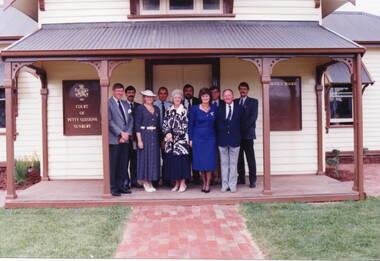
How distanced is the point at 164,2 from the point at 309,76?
12.9ft

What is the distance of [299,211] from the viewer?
6.53 meters

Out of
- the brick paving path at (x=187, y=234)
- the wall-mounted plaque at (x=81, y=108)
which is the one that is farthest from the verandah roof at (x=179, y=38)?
the brick paving path at (x=187, y=234)

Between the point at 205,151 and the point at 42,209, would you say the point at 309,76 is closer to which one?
the point at 205,151

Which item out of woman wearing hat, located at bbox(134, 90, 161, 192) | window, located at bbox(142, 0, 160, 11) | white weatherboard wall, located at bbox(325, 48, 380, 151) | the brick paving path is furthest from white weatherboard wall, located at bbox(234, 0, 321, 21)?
white weatherboard wall, located at bbox(325, 48, 380, 151)

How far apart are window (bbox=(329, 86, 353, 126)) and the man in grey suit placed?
797cm

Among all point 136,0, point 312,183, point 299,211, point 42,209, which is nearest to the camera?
point 299,211

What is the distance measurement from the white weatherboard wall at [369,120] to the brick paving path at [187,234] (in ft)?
23.4

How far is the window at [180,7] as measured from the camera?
9180 millimetres

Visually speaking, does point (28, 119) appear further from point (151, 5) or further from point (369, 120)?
point (369, 120)

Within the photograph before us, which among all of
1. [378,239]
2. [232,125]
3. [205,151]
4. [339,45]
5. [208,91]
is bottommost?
[378,239]

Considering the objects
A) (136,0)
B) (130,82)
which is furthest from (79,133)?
(136,0)

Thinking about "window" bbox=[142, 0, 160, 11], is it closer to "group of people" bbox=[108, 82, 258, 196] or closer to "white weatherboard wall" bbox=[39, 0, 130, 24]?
"white weatherboard wall" bbox=[39, 0, 130, 24]

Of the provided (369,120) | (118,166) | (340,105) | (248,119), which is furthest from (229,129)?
(369,120)

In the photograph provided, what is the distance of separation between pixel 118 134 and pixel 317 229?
12.7 ft
